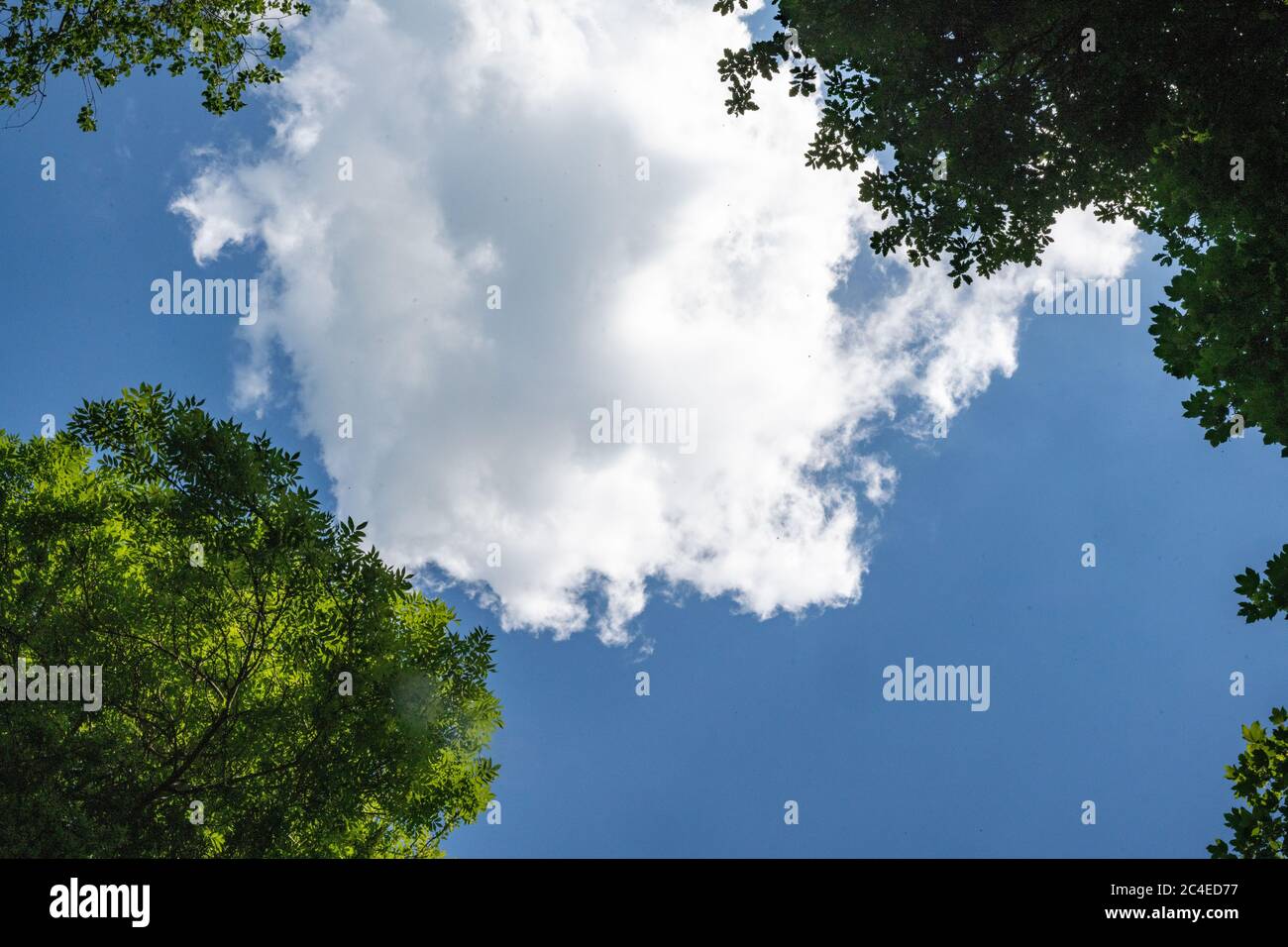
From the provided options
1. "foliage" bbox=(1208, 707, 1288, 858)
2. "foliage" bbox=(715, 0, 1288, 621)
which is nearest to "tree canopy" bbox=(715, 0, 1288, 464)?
"foliage" bbox=(715, 0, 1288, 621)

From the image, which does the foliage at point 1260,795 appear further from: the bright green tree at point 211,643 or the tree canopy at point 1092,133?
the bright green tree at point 211,643

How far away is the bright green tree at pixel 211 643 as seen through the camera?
1236 cm

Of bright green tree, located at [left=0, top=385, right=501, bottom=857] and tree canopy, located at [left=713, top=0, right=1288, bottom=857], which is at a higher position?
tree canopy, located at [left=713, top=0, right=1288, bottom=857]

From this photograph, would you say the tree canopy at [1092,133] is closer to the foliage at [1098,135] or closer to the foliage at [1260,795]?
the foliage at [1098,135]

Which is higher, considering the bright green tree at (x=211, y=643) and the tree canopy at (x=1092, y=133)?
the tree canopy at (x=1092, y=133)

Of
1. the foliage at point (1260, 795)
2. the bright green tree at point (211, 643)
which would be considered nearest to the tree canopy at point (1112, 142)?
the foliage at point (1260, 795)

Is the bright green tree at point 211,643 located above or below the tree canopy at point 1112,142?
below

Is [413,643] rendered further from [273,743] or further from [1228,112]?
[1228,112]

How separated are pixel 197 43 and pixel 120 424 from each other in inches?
310

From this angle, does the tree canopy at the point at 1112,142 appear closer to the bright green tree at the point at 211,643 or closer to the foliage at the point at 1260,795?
the foliage at the point at 1260,795

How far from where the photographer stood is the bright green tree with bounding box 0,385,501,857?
12359 millimetres

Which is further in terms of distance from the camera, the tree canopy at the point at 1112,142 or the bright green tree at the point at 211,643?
the bright green tree at the point at 211,643

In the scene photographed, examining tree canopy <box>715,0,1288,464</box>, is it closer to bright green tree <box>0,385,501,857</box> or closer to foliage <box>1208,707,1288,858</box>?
foliage <box>1208,707,1288,858</box>

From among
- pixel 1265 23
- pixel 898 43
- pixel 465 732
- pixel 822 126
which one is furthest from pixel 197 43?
pixel 1265 23
